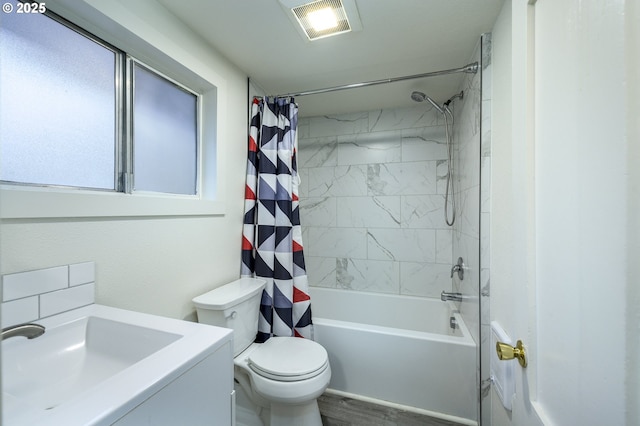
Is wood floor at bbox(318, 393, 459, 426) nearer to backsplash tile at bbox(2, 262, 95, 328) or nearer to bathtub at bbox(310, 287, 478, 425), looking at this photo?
bathtub at bbox(310, 287, 478, 425)

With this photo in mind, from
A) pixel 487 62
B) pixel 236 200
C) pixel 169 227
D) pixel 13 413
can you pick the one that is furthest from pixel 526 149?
pixel 236 200

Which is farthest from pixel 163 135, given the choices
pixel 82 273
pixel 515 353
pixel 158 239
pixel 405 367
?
pixel 405 367

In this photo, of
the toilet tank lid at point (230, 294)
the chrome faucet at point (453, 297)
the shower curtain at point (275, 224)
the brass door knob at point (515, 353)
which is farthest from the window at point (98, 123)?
the chrome faucet at point (453, 297)

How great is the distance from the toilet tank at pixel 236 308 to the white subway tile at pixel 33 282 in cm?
57

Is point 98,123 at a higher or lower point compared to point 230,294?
higher

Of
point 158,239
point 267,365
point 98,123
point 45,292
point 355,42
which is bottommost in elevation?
point 267,365

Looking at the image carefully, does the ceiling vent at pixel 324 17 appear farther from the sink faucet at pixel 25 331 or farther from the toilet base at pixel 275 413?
the toilet base at pixel 275 413

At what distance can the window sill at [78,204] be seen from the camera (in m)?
0.82

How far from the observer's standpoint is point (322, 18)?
4.52 feet

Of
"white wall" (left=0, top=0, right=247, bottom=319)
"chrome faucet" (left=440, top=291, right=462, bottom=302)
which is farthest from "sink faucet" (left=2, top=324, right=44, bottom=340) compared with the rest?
"chrome faucet" (left=440, top=291, right=462, bottom=302)

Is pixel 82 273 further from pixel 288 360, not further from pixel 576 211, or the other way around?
pixel 576 211

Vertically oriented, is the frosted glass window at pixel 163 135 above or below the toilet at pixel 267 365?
→ above

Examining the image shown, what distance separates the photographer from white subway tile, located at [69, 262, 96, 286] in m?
0.96

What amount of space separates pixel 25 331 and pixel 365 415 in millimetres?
1735
